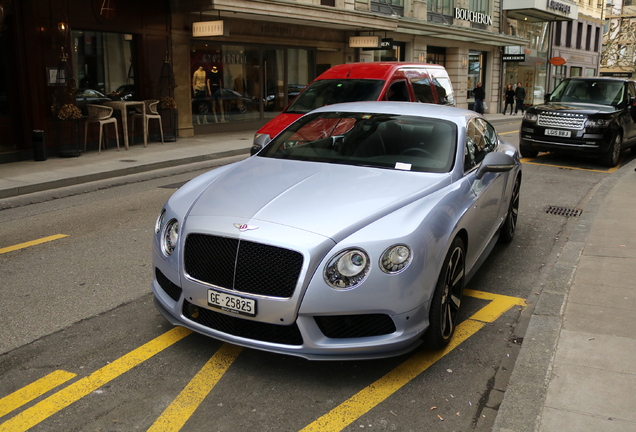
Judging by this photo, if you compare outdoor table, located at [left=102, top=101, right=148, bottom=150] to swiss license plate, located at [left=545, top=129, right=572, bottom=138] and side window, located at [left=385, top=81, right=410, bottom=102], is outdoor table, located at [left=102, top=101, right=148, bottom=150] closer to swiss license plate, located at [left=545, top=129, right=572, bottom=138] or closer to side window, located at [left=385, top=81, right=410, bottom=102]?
side window, located at [left=385, top=81, right=410, bottom=102]

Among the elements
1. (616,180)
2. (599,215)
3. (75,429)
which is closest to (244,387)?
(75,429)

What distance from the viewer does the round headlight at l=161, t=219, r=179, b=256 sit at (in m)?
3.91

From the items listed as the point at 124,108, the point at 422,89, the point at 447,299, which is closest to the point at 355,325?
the point at 447,299

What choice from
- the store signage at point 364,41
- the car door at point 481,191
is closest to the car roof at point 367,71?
the car door at point 481,191

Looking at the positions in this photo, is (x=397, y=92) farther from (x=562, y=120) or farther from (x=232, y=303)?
(x=232, y=303)

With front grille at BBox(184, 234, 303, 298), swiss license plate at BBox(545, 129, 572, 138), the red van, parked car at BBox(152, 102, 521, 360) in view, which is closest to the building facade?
the red van

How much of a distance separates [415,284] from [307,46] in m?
20.4

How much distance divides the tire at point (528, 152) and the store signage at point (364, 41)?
1106 cm

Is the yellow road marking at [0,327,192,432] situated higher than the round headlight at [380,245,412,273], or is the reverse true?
the round headlight at [380,245,412,273]

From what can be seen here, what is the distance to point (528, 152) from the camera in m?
13.9

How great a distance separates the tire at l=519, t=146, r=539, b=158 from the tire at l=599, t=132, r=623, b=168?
1430mm

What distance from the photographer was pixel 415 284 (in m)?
3.54

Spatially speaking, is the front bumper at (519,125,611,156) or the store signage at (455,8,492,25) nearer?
the front bumper at (519,125,611,156)

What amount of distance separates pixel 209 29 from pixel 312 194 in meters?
14.3
